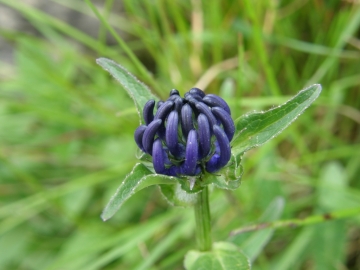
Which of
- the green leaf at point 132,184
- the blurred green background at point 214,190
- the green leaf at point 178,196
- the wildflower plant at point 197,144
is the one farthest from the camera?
the blurred green background at point 214,190

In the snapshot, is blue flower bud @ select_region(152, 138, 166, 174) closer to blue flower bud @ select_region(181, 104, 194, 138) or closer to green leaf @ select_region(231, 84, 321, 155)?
blue flower bud @ select_region(181, 104, 194, 138)

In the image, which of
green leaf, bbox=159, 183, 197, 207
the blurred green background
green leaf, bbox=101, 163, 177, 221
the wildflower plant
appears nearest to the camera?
green leaf, bbox=101, 163, 177, 221

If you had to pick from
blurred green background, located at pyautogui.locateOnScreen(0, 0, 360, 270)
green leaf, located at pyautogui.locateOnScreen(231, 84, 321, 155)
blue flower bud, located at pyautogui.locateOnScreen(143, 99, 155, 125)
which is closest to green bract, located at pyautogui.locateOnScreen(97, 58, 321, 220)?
green leaf, located at pyautogui.locateOnScreen(231, 84, 321, 155)

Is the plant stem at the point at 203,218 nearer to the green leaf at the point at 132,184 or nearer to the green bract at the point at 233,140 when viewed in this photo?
the green bract at the point at 233,140

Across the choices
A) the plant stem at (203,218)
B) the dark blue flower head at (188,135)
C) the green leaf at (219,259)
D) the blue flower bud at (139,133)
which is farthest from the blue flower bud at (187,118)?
the green leaf at (219,259)

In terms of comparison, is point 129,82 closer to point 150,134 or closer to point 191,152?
point 150,134

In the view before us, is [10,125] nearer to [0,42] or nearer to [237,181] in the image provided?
[0,42]
